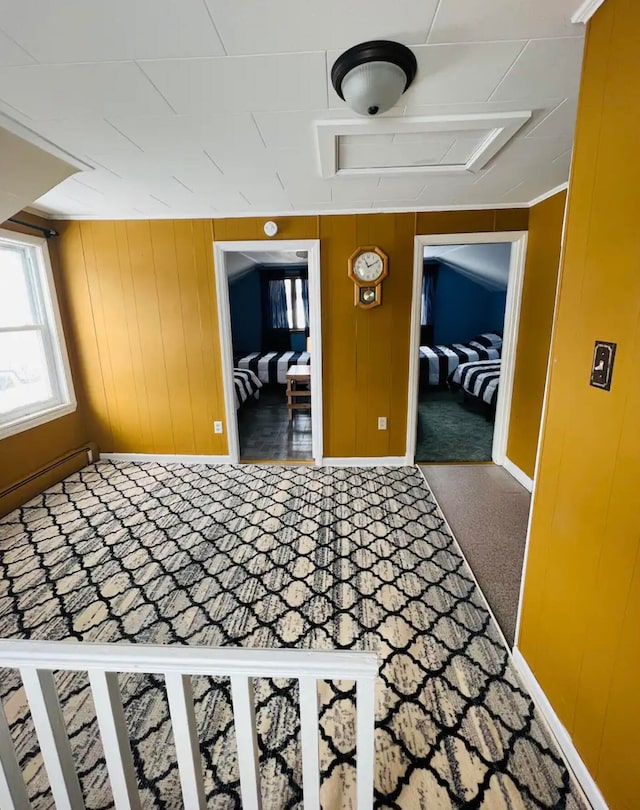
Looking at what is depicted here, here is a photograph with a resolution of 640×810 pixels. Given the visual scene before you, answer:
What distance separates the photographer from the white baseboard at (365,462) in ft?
10.9

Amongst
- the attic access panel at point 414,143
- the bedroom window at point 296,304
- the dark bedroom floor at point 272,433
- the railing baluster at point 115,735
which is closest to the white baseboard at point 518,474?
the dark bedroom floor at point 272,433

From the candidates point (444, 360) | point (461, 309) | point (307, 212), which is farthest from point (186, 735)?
point (461, 309)

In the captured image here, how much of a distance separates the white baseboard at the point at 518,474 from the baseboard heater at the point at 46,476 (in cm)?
384

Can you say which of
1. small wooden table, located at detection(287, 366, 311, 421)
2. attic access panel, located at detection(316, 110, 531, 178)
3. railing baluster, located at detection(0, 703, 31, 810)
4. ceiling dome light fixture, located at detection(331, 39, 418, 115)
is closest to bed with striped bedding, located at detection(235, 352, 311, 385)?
small wooden table, located at detection(287, 366, 311, 421)

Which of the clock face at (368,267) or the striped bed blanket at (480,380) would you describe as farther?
the striped bed blanket at (480,380)

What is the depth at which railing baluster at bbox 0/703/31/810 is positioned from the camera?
79cm

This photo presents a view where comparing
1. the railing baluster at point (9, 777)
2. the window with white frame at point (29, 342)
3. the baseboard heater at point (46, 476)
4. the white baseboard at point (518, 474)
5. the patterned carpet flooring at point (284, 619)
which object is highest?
the window with white frame at point (29, 342)

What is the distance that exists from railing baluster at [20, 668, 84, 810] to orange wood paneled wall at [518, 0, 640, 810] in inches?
52.7

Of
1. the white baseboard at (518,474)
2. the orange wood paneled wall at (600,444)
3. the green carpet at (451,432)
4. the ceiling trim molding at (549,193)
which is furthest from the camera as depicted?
the green carpet at (451,432)

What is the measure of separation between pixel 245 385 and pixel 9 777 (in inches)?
164

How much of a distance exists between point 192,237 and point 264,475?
211 centimetres

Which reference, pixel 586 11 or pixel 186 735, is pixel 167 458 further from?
pixel 586 11

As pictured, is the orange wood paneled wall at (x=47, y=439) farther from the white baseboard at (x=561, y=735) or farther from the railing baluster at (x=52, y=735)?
the white baseboard at (x=561, y=735)

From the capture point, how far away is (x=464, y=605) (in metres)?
1.75
